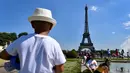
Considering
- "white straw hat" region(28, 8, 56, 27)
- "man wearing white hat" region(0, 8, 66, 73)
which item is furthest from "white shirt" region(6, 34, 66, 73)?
"white straw hat" region(28, 8, 56, 27)

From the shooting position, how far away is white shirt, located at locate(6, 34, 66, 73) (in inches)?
138

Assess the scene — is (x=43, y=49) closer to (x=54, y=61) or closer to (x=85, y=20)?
(x=54, y=61)

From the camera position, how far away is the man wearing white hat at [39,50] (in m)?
3.51

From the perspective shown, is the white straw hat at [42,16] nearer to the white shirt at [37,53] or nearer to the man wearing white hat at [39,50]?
the man wearing white hat at [39,50]

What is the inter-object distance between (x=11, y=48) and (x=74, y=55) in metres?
64.2

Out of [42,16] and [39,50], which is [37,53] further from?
[42,16]

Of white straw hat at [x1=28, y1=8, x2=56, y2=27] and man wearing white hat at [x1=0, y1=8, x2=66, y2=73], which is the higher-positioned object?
white straw hat at [x1=28, y1=8, x2=56, y2=27]

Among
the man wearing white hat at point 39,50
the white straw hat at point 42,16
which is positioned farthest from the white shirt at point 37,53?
the white straw hat at point 42,16

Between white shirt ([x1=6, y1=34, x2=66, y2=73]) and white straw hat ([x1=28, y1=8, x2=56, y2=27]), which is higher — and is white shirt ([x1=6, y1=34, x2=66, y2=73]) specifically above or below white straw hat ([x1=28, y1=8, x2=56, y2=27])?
below

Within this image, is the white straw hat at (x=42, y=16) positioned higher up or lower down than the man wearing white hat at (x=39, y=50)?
higher up

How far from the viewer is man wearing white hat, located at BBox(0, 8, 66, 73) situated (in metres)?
3.51

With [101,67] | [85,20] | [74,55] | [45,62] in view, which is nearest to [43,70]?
[45,62]

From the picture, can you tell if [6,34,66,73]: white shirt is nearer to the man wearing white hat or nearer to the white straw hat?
the man wearing white hat

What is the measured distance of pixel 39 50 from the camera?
354 centimetres
